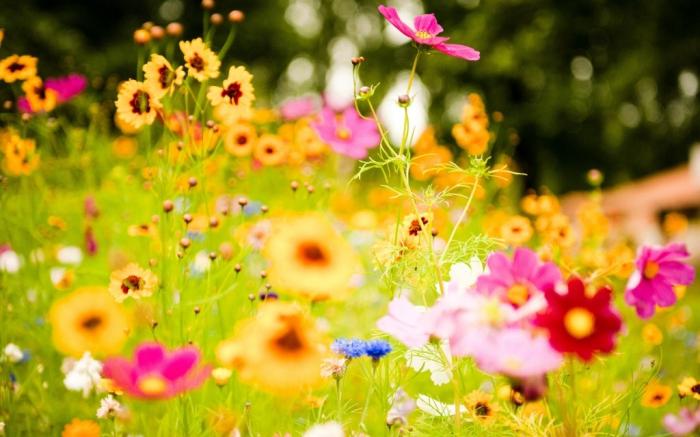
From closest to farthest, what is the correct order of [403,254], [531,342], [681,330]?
[531,342] < [403,254] < [681,330]

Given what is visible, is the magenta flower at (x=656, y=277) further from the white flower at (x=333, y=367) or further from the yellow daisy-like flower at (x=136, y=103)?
the yellow daisy-like flower at (x=136, y=103)

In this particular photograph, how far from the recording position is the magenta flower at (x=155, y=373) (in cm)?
66

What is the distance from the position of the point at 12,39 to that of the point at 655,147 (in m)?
9.87

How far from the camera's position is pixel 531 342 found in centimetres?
65

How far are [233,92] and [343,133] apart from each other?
425 mm

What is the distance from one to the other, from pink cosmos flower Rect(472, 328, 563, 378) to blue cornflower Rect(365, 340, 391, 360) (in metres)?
0.33

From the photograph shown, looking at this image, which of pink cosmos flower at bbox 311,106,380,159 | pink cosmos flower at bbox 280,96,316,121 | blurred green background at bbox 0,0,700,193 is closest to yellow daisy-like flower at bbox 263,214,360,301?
pink cosmos flower at bbox 311,106,380,159

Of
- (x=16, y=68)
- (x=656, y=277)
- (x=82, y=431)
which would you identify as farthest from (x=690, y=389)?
(x=16, y=68)

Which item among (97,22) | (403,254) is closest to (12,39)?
(403,254)

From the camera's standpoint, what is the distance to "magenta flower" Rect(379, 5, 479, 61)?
3.22ft

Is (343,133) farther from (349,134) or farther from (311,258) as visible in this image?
(311,258)

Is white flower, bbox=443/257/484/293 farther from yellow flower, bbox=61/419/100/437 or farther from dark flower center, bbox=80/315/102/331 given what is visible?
yellow flower, bbox=61/419/100/437

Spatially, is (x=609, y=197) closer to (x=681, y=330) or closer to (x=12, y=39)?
(x=681, y=330)

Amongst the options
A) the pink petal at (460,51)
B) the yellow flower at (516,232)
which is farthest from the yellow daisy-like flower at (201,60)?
the yellow flower at (516,232)
